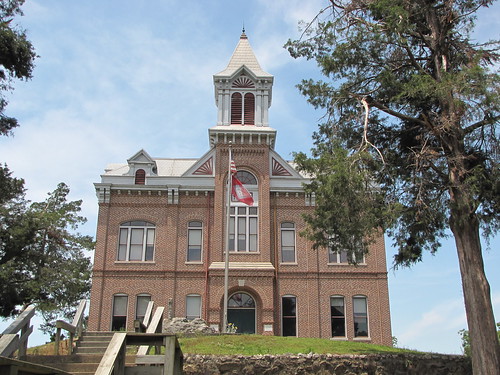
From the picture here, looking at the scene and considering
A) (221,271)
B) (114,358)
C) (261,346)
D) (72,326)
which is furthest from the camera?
(221,271)

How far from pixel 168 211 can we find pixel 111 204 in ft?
10.9

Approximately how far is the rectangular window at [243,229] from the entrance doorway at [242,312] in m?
2.66

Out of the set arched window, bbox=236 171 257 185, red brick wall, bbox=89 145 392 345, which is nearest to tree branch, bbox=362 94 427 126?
red brick wall, bbox=89 145 392 345

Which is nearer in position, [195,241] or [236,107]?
[195,241]

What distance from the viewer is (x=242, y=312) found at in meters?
30.9

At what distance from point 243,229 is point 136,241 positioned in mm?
6176

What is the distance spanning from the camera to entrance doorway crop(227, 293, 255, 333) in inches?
1204

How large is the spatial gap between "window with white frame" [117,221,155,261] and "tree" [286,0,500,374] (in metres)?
15.7

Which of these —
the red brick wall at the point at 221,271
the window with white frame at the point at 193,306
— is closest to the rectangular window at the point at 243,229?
the red brick wall at the point at 221,271

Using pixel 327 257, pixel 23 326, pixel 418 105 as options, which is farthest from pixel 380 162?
pixel 327 257

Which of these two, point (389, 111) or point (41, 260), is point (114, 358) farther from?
point (41, 260)

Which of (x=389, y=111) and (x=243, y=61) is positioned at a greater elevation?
(x=243, y=61)

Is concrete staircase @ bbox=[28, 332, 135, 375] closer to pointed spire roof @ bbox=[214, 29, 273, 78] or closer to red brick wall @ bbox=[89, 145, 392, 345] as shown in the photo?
red brick wall @ bbox=[89, 145, 392, 345]

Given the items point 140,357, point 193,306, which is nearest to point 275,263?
point 193,306
